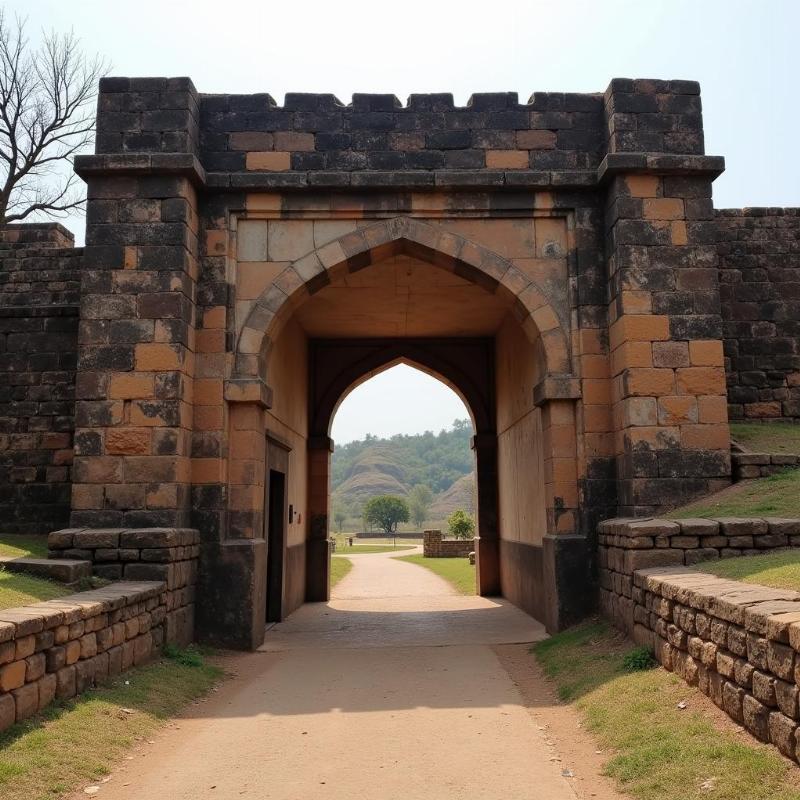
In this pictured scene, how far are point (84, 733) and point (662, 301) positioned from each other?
6.36m

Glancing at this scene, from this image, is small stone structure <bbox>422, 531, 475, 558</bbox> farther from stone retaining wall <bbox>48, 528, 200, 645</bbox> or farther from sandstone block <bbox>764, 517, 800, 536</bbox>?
sandstone block <bbox>764, 517, 800, 536</bbox>

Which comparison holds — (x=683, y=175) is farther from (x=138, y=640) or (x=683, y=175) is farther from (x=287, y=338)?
(x=138, y=640)

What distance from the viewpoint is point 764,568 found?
17.0 feet

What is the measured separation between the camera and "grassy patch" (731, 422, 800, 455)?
812 centimetres

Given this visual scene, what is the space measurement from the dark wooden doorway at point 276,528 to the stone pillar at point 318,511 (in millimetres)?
2548

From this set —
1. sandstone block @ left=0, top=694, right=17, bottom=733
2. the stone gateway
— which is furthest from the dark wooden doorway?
sandstone block @ left=0, top=694, right=17, bottom=733

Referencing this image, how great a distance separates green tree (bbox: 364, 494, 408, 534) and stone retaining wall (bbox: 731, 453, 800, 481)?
5388cm

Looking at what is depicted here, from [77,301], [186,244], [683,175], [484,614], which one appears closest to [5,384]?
[77,301]

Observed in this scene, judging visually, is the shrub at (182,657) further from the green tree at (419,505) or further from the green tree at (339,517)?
the green tree at (419,505)

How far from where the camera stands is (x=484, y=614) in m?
10.8

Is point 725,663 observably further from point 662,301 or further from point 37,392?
point 37,392

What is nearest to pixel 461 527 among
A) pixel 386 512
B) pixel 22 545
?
pixel 22 545

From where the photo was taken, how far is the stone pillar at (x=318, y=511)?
13328mm

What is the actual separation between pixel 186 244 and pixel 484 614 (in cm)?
630
